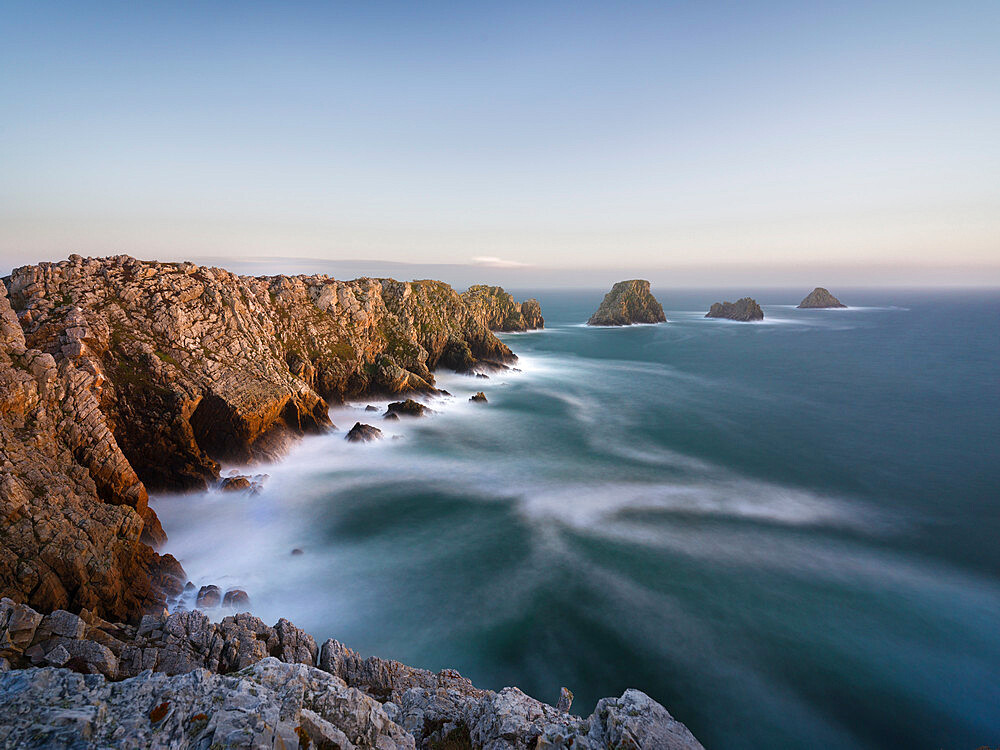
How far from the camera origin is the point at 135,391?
22.5 metres

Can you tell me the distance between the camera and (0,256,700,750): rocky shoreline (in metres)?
6.69

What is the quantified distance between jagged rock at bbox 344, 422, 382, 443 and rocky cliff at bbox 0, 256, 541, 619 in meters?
2.50

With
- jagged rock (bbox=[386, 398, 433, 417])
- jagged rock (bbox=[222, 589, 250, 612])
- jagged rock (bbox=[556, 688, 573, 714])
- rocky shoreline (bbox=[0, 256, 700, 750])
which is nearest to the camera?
rocky shoreline (bbox=[0, 256, 700, 750])

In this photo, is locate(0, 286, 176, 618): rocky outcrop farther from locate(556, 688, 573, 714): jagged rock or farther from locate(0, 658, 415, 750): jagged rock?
locate(556, 688, 573, 714): jagged rock

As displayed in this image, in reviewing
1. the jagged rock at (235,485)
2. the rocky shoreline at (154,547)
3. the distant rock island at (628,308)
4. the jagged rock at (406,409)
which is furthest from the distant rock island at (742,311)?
the jagged rock at (235,485)

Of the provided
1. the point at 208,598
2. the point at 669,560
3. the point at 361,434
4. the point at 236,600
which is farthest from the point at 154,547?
the point at 669,560

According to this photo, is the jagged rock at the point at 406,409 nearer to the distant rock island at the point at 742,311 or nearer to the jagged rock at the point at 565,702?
the jagged rock at the point at 565,702

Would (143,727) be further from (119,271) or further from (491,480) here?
(119,271)

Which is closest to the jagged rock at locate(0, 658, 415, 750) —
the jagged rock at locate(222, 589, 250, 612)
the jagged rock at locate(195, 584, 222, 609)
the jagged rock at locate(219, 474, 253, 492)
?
the jagged rock at locate(195, 584, 222, 609)

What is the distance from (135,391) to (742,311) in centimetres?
15956

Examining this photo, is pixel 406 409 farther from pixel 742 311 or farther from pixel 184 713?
pixel 742 311

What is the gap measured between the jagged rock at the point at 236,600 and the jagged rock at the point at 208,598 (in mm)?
224

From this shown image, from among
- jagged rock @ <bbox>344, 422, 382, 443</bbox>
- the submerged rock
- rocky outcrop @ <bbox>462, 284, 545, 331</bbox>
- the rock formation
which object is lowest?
jagged rock @ <bbox>344, 422, 382, 443</bbox>

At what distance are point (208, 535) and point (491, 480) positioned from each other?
51.5ft
